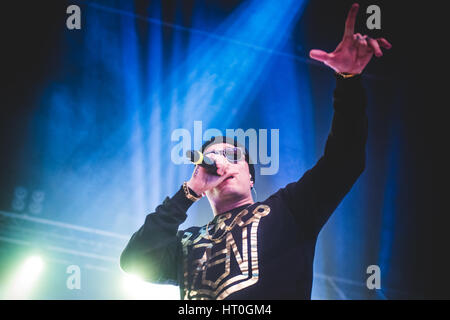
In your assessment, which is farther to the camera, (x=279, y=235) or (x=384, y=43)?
(x=279, y=235)

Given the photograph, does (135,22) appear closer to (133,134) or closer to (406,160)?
(133,134)

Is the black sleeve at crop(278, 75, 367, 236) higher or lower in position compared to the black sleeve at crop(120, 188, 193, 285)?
higher


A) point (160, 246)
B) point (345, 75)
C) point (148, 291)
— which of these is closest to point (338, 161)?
point (345, 75)

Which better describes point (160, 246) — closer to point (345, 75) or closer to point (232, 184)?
point (232, 184)

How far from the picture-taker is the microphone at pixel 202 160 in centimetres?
141

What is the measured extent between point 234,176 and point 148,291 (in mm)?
1648

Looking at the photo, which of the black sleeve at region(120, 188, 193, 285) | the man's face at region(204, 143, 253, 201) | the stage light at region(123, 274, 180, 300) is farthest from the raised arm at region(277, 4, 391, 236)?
the stage light at region(123, 274, 180, 300)

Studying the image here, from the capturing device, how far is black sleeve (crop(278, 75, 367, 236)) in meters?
1.36

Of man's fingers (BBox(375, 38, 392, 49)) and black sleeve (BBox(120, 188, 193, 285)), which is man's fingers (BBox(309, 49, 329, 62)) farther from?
black sleeve (BBox(120, 188, 193, 285))

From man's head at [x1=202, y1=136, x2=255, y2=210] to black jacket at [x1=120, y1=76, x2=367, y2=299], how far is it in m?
0.11

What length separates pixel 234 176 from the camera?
163 cm

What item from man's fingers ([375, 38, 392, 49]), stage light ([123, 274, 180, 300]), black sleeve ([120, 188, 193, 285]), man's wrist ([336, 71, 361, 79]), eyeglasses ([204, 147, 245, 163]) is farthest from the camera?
stage light ([123, 274, 180, 300])
